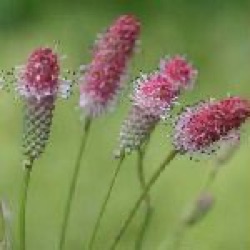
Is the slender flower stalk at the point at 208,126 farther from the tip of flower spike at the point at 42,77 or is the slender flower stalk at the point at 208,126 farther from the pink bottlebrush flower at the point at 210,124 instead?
the tip of flower spike at the point at 42,77

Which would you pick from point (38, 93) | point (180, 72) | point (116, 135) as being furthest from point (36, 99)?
point (116, 135)

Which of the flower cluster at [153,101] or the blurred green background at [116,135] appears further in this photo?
the blurred green background at [116,135]

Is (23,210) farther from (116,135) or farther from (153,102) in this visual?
(116,135)

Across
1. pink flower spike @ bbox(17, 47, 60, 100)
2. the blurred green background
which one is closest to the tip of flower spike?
pink flower spike @ bbox(17, 47, 60, 100)

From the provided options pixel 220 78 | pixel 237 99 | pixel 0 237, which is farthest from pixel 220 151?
pixel 220 78

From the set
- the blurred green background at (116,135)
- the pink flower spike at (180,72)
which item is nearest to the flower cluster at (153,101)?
the pink flower spike at (180,72)

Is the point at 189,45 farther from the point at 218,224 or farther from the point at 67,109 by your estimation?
the point at 218,224

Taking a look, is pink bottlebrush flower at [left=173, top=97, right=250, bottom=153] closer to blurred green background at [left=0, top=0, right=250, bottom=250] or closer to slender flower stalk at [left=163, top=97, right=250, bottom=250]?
slender flower stalk at [left=163, top=97, right=250, bottom=250]
